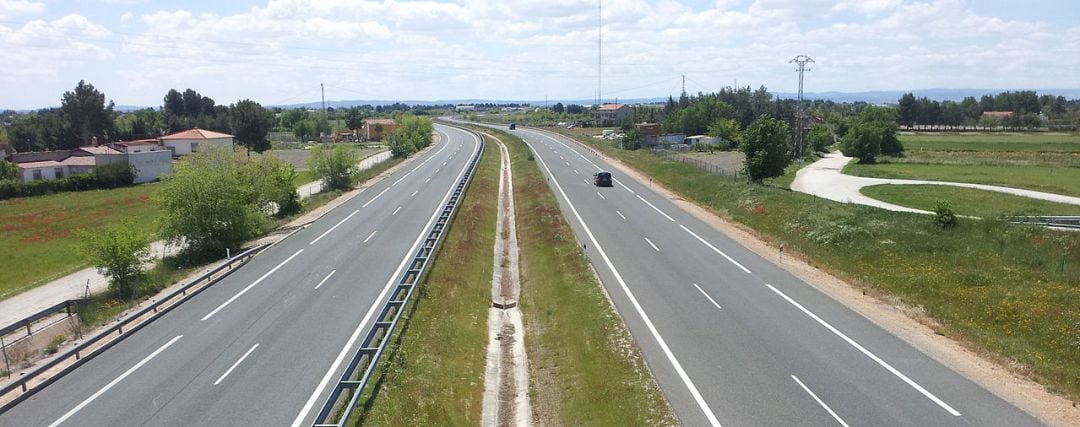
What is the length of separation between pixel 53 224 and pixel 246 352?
49293 mm

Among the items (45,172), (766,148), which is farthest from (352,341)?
(45,172)

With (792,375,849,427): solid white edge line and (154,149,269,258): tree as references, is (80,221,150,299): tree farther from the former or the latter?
(792,375,849,427): solid white edge line

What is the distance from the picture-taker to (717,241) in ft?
120

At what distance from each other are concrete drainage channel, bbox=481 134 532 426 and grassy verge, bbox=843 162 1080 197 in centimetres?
4764

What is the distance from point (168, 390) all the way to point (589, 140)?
10466 cm

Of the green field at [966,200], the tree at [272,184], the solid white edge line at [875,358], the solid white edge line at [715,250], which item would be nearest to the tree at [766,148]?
the green field at [966,200]

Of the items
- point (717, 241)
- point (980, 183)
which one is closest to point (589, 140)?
point (980, 183)

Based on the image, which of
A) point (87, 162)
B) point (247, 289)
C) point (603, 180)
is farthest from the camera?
point (87, 162)

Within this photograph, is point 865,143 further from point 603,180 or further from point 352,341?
point 352,341

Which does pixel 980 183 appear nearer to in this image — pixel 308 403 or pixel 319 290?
pixel 319 290

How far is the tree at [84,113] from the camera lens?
5037 inches

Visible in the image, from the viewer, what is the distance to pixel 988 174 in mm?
70625

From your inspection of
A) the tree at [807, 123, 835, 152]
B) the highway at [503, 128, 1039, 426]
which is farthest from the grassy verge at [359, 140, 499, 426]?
the tree at [807, 123, 835, 152]

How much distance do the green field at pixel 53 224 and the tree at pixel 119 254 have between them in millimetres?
809
